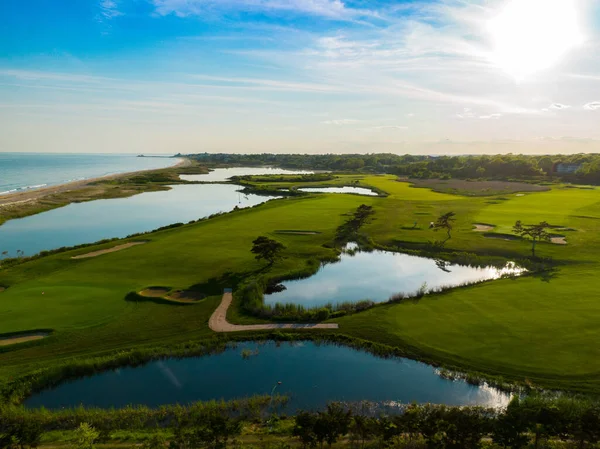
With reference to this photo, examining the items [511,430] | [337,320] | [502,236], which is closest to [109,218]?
[337,320]

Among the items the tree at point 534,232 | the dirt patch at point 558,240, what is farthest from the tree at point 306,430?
the dirt patch at point 558,240

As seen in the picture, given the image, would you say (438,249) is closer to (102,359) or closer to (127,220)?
(102,359)

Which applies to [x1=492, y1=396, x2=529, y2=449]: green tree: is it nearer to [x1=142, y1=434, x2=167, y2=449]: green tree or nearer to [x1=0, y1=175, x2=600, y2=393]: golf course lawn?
[x1=0, y1=175, x2=600, y2=393]: golf course lawn

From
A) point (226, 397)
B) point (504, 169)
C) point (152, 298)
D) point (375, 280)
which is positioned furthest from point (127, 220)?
point (504, 169)

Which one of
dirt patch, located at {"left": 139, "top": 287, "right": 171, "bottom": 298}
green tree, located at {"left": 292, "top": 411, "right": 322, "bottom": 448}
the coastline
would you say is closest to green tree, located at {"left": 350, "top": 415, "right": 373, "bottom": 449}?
green tree, located at {"left": 292, "top": 411, "right": 322, "bottom": 448}

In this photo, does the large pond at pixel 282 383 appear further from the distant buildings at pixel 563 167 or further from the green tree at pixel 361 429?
the distant buildings at pixel 563 167

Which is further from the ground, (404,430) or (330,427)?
(330,427)

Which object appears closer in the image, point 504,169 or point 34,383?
point 34,383

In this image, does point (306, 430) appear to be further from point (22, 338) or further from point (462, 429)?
point (22, 338)
